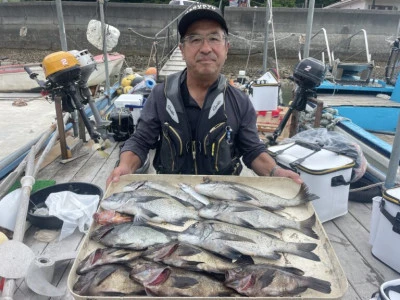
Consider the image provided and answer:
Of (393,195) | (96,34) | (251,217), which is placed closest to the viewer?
(251,217)

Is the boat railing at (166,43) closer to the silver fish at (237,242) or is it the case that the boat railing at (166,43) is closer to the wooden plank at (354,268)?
the wooden plank at (354,268)

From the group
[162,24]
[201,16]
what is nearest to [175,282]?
[201,16]

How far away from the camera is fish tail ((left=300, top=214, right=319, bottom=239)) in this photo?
1685mm

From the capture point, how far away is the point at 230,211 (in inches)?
72.7

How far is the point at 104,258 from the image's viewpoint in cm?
142

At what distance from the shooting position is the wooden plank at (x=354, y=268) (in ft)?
7.71

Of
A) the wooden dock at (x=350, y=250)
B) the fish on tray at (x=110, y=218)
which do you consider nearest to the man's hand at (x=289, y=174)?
the wooden dock at (x=350, y=250)

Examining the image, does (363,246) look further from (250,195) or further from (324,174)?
(250,195)

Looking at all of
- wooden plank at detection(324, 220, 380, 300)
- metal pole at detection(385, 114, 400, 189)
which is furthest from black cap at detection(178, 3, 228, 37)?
wooden plank at detection(324, 220, 380, 300)

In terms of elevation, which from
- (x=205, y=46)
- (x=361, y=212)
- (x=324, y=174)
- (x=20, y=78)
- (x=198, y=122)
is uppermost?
(x=205, y=46)

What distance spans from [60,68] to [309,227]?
358cm

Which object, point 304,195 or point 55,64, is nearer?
point 304,195

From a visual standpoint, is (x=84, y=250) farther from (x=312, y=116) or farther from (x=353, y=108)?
(x=353, y=108)

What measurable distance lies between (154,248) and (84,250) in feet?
1.11
